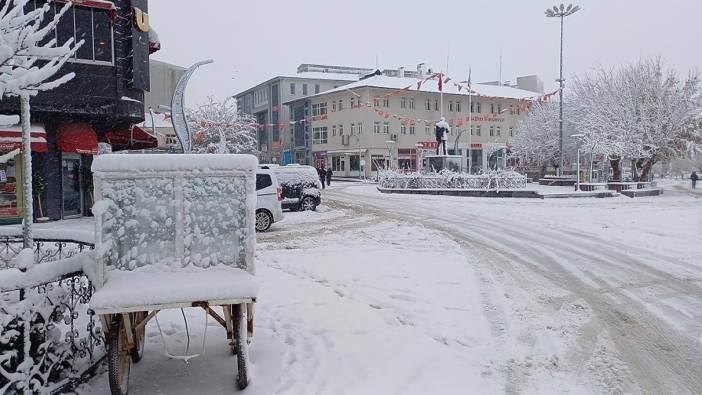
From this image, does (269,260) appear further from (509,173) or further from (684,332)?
(509,173)

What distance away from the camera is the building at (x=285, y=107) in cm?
7094

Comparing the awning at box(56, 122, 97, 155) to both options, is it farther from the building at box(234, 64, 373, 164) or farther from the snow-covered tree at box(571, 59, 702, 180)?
the building at box(234, 64, 373, 164)

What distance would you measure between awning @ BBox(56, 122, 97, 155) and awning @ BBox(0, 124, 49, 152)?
2.49 feet

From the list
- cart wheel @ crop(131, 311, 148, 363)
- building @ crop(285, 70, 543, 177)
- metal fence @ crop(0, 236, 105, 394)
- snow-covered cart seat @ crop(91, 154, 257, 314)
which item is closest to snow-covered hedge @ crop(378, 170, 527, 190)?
building @ crop(285, 70, 543, 177)

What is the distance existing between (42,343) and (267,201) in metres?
11.6

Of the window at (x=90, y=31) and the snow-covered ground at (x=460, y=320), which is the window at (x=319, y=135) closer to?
the window at (x=90, y=31)

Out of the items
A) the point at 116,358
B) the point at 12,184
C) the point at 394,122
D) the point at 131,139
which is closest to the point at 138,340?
the point at 116,358

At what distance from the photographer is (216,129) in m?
45.6

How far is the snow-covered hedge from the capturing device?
2906 cm

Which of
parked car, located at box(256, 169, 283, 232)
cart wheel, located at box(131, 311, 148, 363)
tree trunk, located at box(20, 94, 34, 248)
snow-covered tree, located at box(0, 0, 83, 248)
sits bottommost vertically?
cart wheel, located at box(131, 311, 148, 363)

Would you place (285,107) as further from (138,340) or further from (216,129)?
(138,340)

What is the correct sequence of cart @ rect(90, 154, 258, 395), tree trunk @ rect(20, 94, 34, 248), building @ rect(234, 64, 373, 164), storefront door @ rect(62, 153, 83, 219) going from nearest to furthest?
cart @ rect(90, 154, 258, 395)
tree trunk @ rect(20, 94, 34, 248)
storefront door @ rect(62, 153, 83, 219)
building @ rect(234, 64, 373, 164)

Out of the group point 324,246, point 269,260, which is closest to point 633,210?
point 324,246

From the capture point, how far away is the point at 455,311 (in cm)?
702
